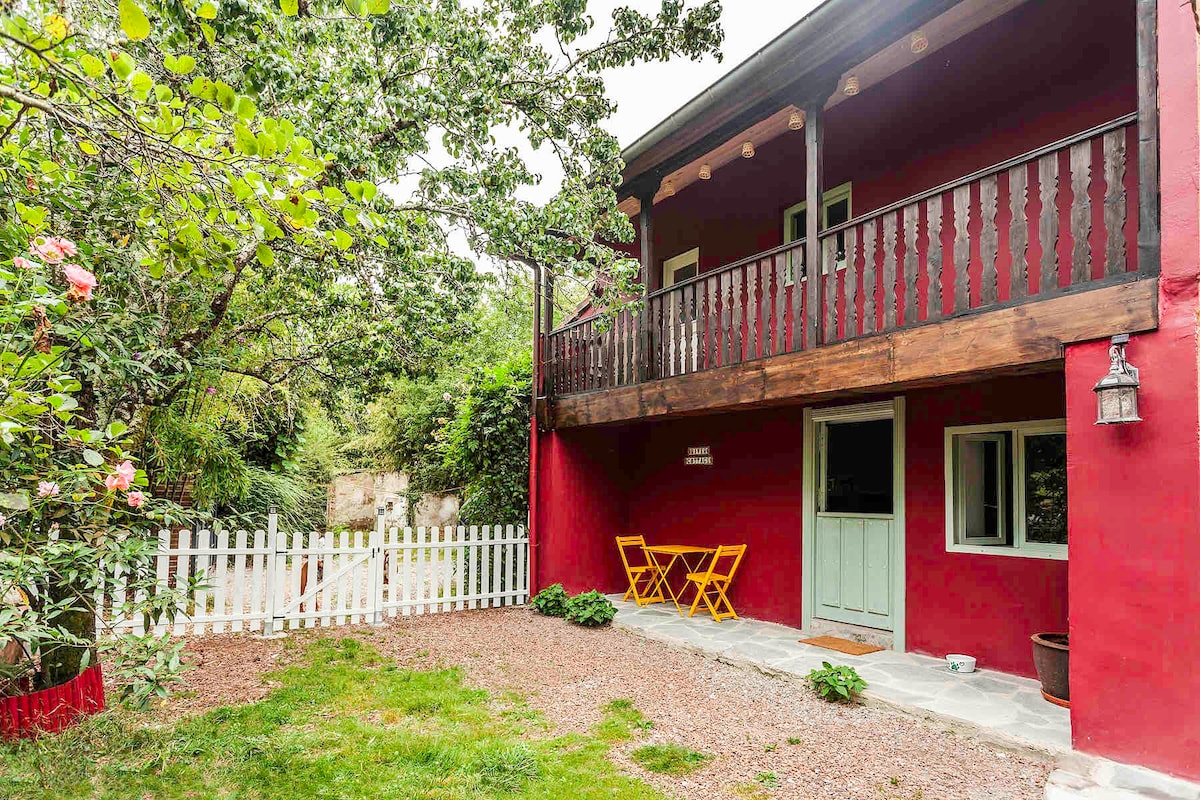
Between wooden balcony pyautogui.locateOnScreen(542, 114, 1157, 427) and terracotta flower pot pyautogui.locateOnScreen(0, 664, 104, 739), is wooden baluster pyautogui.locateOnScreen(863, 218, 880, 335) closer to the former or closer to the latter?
wooden balcony pyautogui.locateOnScreen(542, 114, 1157, 427)

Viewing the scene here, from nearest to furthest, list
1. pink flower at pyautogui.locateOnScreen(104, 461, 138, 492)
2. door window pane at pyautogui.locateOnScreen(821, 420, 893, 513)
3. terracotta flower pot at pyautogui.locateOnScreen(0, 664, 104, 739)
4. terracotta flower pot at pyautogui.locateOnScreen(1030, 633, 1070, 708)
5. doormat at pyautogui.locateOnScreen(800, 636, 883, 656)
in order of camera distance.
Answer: pink flower at pyautogui.locateOnScreen(104, 461, 138, 492) → terracotta flower pot at pyautogui.locateOnScreen(0, 664, 104, 739) → terracotta flower pot at pyautogui.locateOnScreen(1030, 633, 1070, 708) → doormat at pyautogui.locateOnScreen(800, 636, 883, 656) → door window pane at pyautogui.locateOnScreen(821, 420, 893, 513)

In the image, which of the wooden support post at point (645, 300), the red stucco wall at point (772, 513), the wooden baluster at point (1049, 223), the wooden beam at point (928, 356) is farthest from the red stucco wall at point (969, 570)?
the wooden support post at point (645, 300)

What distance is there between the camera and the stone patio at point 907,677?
4305mm

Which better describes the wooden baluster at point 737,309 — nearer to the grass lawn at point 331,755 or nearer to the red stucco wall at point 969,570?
the red stucco wall at point 969,570

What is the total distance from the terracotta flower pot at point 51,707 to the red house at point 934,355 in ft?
14.8

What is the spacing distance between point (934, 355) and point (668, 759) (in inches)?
121

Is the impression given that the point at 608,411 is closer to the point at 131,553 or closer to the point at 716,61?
the point at 716,61

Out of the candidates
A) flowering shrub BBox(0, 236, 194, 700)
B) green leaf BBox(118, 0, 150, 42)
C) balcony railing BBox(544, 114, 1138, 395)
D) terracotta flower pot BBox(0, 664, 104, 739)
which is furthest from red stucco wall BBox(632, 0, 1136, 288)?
terracotta flower pot BBox(0, 664, 104, 739)

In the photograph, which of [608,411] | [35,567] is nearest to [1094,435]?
[608,411]

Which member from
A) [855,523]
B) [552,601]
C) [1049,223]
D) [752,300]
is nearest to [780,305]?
[752,300]

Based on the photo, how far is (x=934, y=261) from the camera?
4754mm

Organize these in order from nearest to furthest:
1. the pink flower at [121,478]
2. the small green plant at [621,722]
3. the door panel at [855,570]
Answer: the pink flower at [121,478] < the small green plant at [621,722] < the door panel at [855,570]

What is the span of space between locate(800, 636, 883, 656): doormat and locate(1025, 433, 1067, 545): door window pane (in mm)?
1689

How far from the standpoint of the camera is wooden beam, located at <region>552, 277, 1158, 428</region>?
3826 millimetres
